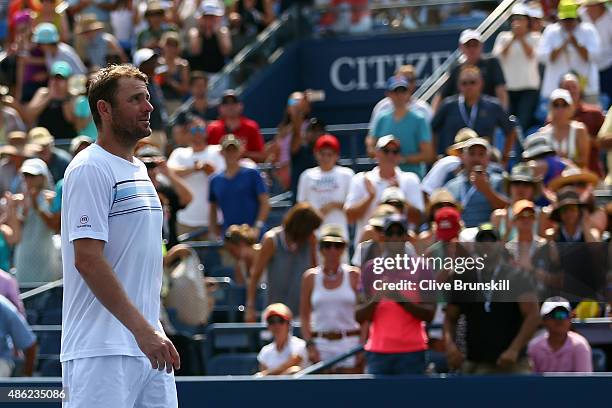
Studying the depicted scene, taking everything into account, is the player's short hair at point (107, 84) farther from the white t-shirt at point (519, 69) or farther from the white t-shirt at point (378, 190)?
the white t-shirt at point (519, 69)

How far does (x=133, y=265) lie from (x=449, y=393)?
3.61 metres

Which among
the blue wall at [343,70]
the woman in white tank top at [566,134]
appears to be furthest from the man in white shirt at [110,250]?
the blue wall at [343,70]

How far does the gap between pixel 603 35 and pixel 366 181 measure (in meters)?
3.60

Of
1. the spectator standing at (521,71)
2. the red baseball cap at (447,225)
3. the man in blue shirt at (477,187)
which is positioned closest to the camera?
the red baseball cap at (447,225)

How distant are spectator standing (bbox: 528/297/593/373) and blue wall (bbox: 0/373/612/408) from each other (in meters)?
0.30

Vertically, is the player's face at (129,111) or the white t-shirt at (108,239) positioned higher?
the player's face at (129,111)

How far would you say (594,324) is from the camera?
8273mm

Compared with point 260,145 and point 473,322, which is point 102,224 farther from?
point 260,145

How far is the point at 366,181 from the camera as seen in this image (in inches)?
407

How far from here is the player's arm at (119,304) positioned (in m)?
4.39

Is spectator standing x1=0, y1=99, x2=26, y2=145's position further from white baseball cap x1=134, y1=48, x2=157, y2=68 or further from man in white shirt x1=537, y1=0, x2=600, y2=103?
man in white shirt x1=537, y1=0, x2=600, y2=103

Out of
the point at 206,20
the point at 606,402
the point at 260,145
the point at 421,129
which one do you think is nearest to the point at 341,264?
the point at 606,402

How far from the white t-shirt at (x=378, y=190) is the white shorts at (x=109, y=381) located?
5.62m

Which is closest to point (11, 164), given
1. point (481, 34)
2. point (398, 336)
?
point (398, 336)
